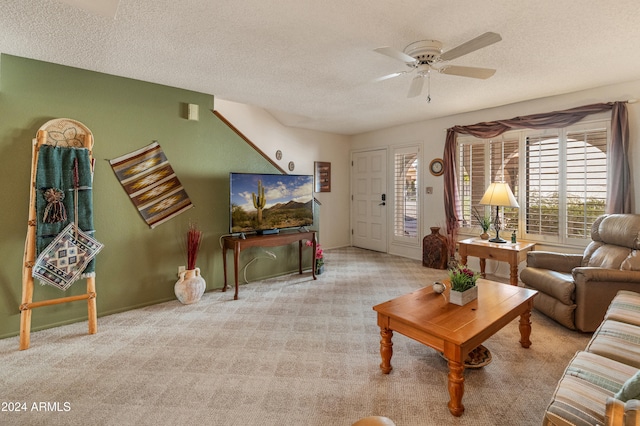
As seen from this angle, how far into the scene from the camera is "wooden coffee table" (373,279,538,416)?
171 centimetres

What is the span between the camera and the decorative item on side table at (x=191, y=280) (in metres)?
3.37

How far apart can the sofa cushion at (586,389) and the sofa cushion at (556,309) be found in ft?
4.72

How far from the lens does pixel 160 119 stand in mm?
3426

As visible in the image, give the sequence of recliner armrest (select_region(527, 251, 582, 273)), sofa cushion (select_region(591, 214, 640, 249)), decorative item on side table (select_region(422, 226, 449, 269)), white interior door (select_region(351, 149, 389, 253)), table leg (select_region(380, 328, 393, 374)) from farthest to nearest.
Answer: white interior door (select_region(351, 149, 389, 253))
decorative item on side table (select_region(422, 226, 449, 269))
recliner armrest (select_region(527, 251, 582, 273))
sofa cushion (select_region(591, 214, 640, 249))
table leg (select_region(380, 328, 393, 374))

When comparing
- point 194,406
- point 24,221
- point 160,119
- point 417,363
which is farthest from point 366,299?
point 24,221

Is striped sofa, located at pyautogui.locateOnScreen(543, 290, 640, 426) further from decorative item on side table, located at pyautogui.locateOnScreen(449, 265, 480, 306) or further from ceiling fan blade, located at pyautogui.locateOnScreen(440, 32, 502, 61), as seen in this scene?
ceiling fan blade, located at pyautogui.locateOnScreen(440, 32, 502, 61)

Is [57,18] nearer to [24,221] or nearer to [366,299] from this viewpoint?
[24,221]

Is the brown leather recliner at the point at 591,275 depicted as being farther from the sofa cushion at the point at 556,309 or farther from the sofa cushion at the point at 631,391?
the sofa cushion at the point at 631,391

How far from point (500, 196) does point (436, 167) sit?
4.81ft

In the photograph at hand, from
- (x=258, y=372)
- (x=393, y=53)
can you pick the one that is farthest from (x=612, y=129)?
(x=258, y=372)

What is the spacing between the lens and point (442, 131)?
197 inches

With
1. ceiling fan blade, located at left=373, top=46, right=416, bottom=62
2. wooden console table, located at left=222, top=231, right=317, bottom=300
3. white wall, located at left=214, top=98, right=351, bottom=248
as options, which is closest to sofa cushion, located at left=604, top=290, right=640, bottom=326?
ceiling fan blade, located at left=373, top=46, right=416, bottom=62

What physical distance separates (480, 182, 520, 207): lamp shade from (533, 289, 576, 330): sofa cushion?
3.85 feet

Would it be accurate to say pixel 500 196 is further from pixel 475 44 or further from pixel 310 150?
pixel 310 150
